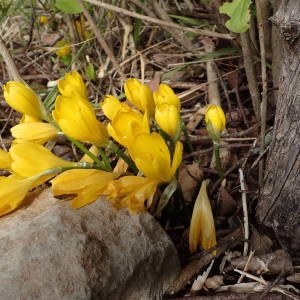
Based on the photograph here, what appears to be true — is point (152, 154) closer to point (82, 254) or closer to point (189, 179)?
point (82, 254)

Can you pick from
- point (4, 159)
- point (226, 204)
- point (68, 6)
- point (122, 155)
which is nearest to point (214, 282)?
point (226, 204)

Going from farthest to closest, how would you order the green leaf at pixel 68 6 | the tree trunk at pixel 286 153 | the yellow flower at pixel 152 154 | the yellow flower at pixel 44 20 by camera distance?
the yellow flower at pixel 44 20, the green leaf at pixel 68 6, the yellow flower at pixel 152 154, the tree trunk at pixel 286 153

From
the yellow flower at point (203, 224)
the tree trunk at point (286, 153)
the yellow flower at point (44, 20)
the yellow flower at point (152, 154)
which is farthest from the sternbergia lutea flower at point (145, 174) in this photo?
the yellow flower at point (44, 20)

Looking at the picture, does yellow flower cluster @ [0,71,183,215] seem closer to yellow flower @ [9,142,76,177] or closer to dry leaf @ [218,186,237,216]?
→ yellow flower @ [9,142,76,177]

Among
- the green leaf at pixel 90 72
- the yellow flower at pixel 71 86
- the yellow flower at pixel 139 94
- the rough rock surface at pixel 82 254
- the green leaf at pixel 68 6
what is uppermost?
the green leaf at pixel 68 6

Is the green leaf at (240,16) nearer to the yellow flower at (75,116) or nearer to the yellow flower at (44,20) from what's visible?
the yellow flower at (75,116)

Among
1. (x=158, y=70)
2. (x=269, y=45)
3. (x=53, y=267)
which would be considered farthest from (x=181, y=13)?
(x=53, y=267)
